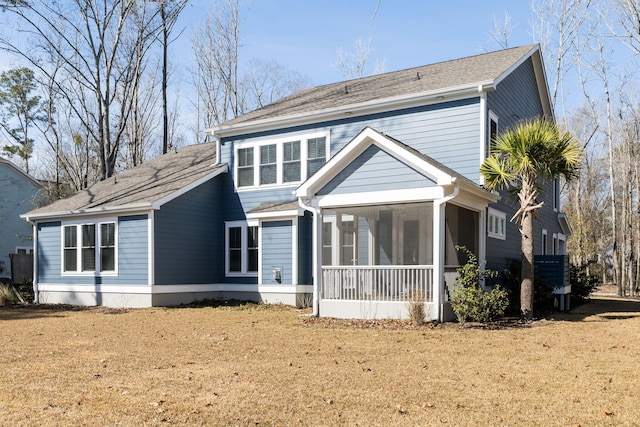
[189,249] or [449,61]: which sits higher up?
[449,61]

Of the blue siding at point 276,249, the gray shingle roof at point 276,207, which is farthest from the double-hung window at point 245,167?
the blue siding at point 276,249

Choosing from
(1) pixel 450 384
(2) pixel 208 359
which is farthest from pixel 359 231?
(1) pixel 450 384

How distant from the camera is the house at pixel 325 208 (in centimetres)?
1340

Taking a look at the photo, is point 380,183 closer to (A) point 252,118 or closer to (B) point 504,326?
(B) point 504,326

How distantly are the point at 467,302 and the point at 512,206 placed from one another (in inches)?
232

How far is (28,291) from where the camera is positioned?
2166 centimetres

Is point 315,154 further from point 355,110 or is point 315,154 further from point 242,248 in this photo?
point 242,248

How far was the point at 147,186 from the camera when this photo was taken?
19938mm

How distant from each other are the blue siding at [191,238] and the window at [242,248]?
29 centimetres

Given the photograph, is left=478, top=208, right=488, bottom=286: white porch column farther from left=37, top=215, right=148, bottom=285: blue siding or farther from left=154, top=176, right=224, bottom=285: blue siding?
left=37, top=215, right=148, bottom=285: blue siding

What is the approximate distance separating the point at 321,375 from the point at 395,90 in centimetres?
1158

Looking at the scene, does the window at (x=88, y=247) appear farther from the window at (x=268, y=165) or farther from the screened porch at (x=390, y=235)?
the screened porch at (x=390, y=235)

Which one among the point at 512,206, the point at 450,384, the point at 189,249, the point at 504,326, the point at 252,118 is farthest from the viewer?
the point at 252,118

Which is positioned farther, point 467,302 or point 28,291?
point 28,291
